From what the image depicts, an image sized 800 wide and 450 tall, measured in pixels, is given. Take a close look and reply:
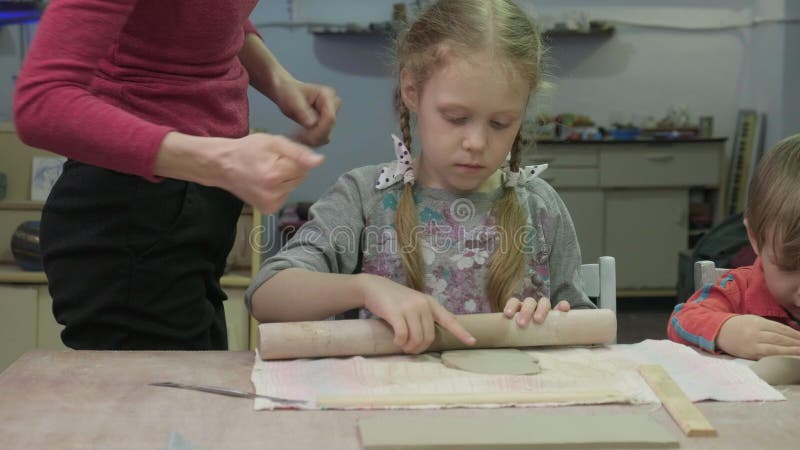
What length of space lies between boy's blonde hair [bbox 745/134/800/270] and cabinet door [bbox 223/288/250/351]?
2.31 m

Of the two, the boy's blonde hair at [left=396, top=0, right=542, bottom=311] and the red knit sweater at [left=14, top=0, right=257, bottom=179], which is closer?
the red knit sweater at [left=14, top=0, right=257, bottom=179]

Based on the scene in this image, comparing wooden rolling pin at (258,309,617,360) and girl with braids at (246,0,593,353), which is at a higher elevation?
girl with braids at (246,0,593,353)

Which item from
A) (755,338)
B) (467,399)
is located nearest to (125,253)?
(467,399)

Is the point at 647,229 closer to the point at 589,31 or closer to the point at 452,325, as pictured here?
the point at 589,31

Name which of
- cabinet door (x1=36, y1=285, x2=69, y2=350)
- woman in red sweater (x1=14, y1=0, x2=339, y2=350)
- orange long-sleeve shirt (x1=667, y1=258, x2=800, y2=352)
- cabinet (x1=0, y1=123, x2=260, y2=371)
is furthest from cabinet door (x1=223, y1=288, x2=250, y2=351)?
orange long-sleeve shirt (x1=667, y1=258, x2=800, y2=352)

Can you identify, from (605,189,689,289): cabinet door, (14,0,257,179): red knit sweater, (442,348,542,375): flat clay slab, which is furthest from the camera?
(605,189,689,289): cabinet door

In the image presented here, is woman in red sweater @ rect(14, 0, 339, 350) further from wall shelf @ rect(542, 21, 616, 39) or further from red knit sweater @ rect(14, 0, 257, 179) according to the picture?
wall shelf @ rect(542, 21, 616, 39)

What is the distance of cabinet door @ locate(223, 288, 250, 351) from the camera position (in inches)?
141

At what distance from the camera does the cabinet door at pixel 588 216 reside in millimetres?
5633

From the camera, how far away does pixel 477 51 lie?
1.64 m

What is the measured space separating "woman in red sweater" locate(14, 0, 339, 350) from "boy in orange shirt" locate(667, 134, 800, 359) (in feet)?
2.21

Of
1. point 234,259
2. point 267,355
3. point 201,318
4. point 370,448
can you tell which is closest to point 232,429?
point 370,448

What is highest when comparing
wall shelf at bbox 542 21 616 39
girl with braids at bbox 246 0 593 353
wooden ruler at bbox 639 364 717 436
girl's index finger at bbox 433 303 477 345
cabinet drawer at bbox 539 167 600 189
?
wall shelf at bbox 542 21 616 39

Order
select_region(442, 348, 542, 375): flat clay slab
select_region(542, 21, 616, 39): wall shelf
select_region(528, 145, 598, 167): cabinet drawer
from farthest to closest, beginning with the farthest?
select_region(542, 21, 616, 39): wall shelf
select_region(528, 145, 598, 167): cabinet drawer
select_region(442, 348, 542, 375): flat clay slab
